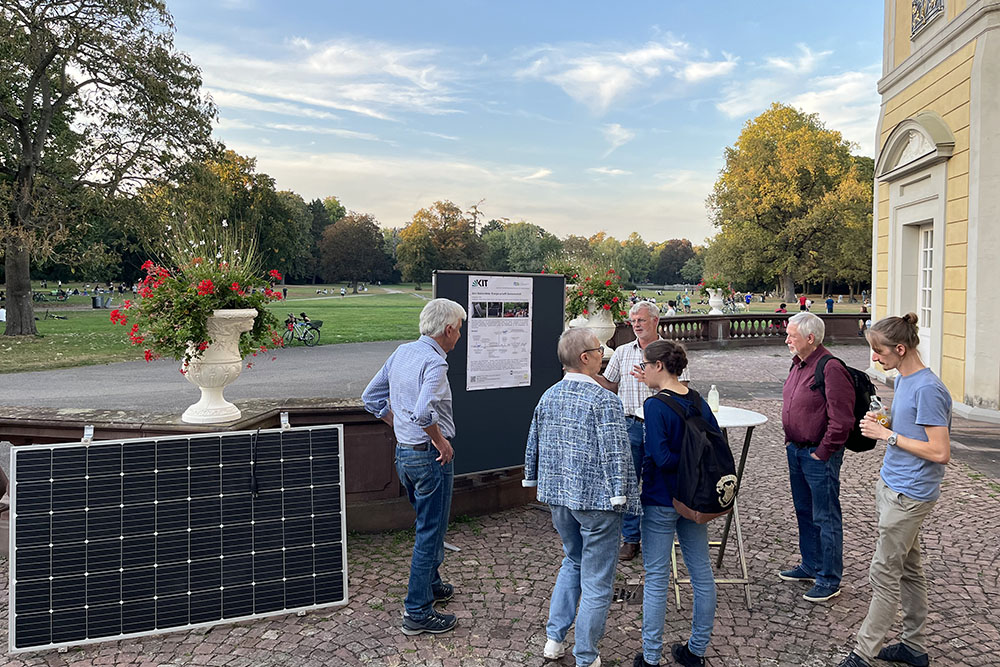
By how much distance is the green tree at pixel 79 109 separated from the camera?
74.8 ft

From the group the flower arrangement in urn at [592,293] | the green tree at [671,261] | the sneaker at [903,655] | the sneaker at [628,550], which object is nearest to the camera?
the sneaker at [903,655]

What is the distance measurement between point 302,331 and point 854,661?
20.8m

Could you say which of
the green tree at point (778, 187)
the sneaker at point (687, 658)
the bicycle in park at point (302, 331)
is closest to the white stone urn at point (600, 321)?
the sneaker at point (687, 658)

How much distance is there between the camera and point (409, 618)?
3.79 m

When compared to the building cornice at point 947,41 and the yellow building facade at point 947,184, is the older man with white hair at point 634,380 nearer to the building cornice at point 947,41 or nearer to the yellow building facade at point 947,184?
the yellow building facade at point 947,184

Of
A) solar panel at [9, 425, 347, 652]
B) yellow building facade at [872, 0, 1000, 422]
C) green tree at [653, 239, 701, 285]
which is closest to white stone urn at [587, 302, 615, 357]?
yellow building facade at [872, 0, 1000, 422]

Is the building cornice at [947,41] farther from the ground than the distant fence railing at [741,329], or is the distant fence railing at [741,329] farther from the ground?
the building cornice at [947,41]

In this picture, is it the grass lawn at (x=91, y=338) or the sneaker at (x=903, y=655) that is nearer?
the sneaker at (x=903, y=655)

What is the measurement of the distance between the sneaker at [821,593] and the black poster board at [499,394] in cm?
252

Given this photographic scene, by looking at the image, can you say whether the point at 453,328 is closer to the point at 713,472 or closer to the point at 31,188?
the point at 713,472

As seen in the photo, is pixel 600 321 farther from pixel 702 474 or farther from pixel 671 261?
pixel 671 261

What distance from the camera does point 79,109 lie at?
2547 centimetres

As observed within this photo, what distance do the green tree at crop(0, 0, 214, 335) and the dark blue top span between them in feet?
80.1

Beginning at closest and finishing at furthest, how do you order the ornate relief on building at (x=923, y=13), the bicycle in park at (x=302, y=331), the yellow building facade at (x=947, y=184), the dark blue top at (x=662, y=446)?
1. the dark blue top at (x=662, y=446)
2. the yellow building facade at (x=947, y=184)
3. the ornate relief on building at (x=923, y=13)
4. the bicycle in park at (x=302, y=331)
